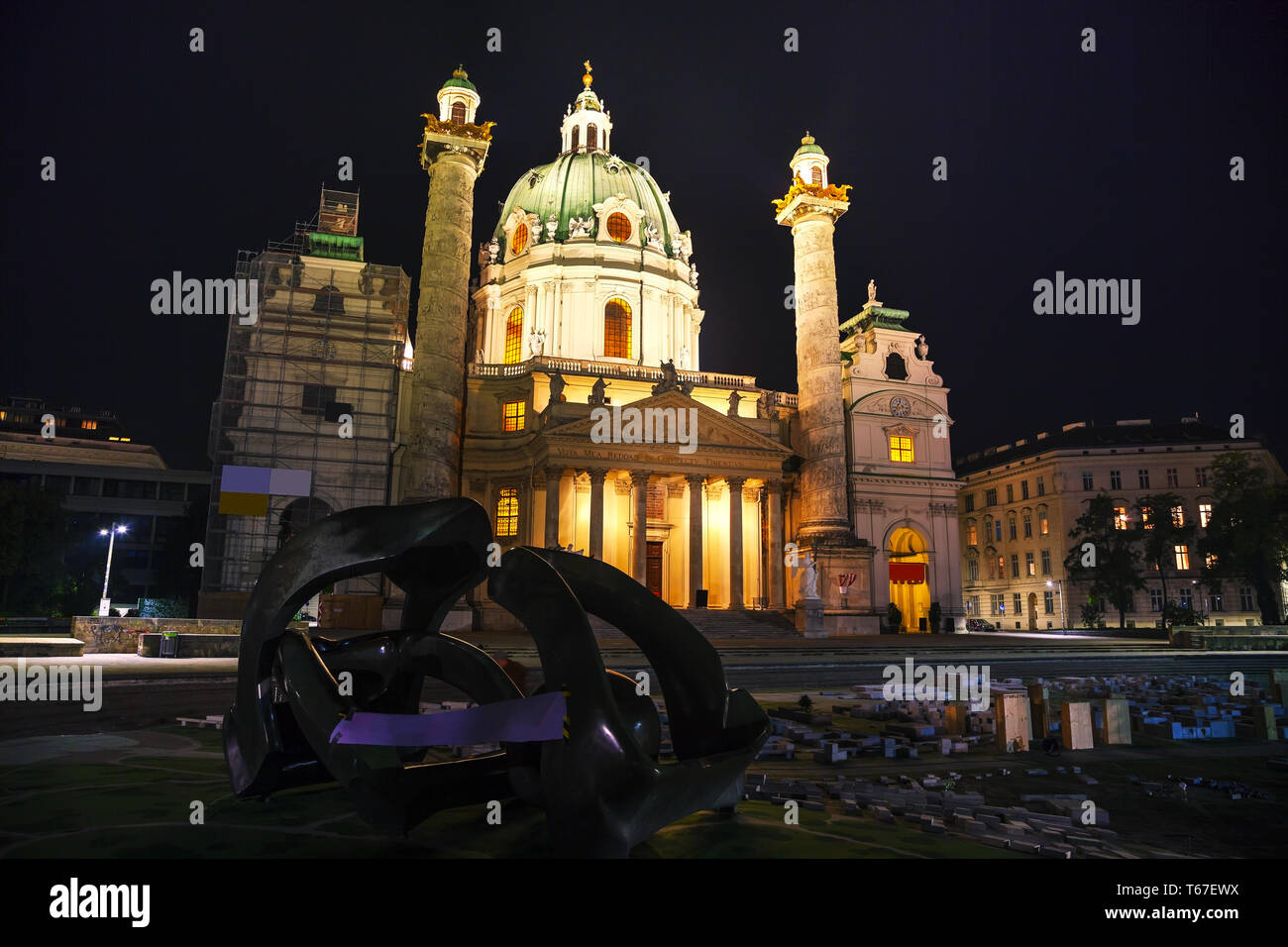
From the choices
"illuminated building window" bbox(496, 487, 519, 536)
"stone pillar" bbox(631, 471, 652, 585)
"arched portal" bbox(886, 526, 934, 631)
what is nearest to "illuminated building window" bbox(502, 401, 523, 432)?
"illuminated building window" bbox(496, 487, 519, 536)

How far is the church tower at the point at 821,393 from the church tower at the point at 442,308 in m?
17.5

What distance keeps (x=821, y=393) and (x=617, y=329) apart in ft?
60.8

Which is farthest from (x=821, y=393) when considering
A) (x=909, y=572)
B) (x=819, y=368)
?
(x=909, y=572)

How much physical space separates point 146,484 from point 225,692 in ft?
215

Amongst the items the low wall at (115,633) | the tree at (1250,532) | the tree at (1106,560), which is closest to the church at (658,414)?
the tree at (1106,560)

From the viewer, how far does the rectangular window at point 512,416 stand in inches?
1759

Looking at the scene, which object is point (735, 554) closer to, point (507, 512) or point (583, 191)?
point (507, 512)

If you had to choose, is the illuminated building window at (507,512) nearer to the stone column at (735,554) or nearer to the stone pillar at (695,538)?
the stone pillar at (695,538)

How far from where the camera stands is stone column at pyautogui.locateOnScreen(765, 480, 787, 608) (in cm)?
4103

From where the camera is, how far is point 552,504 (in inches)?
1513

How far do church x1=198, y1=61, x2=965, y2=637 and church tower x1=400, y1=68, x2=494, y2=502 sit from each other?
0.10 metres

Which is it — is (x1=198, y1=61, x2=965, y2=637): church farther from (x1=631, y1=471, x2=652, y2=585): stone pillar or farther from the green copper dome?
the green copper dome

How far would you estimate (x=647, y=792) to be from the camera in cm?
391
